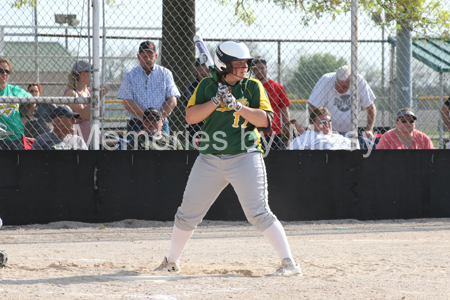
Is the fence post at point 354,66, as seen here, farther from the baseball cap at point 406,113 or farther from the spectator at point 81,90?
the spectator at point 81,90

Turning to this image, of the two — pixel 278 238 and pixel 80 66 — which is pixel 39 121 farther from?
pixel 278 238

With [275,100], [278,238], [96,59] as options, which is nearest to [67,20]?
[96,59]

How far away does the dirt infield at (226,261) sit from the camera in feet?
11.5

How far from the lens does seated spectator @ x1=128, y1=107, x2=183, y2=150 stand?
693 centimetres

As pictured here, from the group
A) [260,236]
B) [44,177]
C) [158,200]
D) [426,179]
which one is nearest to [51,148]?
[44,177]

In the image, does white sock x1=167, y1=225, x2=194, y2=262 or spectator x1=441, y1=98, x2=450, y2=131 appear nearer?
white sock x1=167, y1=225, x2=194, y2=262

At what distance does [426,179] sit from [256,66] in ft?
9.01

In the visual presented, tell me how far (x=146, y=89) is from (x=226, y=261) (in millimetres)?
3243

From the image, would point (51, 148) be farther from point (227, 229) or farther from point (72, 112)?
point (227, 229)

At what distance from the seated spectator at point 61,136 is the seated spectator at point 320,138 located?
282cm

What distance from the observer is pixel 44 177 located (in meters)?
6.64

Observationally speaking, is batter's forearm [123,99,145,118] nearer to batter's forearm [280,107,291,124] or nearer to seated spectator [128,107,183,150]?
seated spectator [128,107,183,150]

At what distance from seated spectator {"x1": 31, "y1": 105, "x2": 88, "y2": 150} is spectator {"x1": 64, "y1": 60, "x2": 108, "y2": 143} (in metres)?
0.09

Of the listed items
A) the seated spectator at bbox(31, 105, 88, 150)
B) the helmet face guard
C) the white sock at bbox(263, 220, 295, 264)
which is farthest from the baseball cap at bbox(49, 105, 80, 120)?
the white sock at bbox(263, 220, 295, 264)
